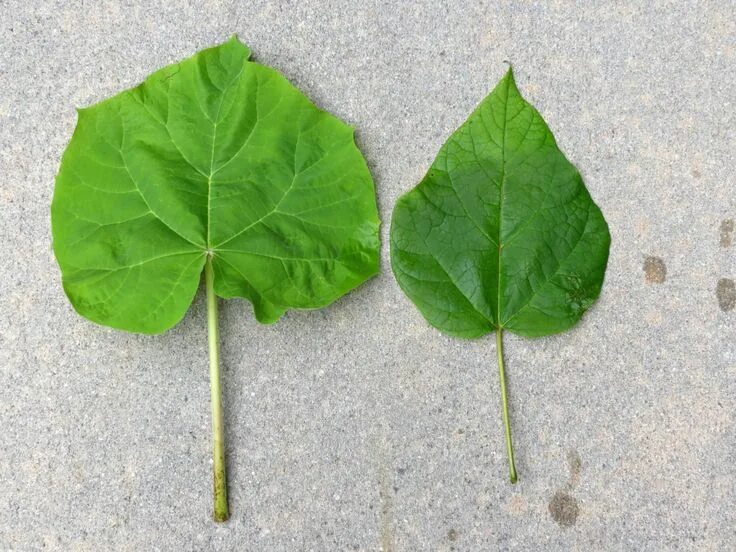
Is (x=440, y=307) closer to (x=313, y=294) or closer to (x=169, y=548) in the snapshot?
(x=313, y=294)

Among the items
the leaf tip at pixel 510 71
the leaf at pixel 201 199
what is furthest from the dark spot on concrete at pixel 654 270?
the leaf at pixel 201 199

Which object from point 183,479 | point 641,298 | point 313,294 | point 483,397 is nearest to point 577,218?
point 641,298

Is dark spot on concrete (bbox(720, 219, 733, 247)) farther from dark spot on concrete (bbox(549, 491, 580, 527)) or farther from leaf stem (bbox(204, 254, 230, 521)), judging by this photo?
leaf stem (bbox(204, 254, 230, 521))

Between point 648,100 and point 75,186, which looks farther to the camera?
point 648,100

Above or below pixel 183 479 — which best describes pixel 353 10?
above

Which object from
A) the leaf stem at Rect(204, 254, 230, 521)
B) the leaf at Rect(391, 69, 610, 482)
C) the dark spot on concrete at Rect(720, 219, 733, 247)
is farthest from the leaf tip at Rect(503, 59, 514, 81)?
the leaf stem at Rect(204, 254, 230, 521)
